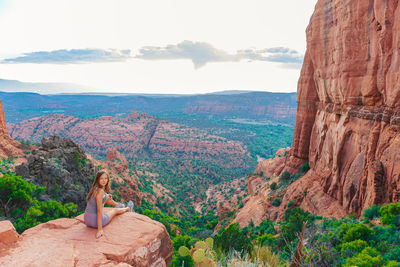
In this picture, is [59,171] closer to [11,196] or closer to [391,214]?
[11,196]

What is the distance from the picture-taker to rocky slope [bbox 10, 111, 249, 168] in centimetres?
9638

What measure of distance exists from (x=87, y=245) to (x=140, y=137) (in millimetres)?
109358

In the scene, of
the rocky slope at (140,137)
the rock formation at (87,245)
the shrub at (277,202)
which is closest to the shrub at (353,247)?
the rock formation at (87,245)

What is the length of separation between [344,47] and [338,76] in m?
2.48

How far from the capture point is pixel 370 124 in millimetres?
17562

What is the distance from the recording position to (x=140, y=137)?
112500 mm

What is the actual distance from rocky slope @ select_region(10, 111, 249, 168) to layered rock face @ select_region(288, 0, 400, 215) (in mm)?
65276

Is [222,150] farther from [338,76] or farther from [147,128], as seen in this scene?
[338,76]

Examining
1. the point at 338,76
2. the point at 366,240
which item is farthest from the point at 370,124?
the point at 366,240

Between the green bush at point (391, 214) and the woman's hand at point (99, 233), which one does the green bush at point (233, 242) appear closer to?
the green bush at point (391, 214)

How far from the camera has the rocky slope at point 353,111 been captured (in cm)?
1512

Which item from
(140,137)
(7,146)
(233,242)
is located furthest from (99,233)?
(140,137)

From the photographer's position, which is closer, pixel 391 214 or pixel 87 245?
pixel 87 245

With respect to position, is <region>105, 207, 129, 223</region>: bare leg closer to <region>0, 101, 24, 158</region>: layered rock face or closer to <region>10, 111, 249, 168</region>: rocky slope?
<region>0, 101, 24, 158</region>: layered rock face
